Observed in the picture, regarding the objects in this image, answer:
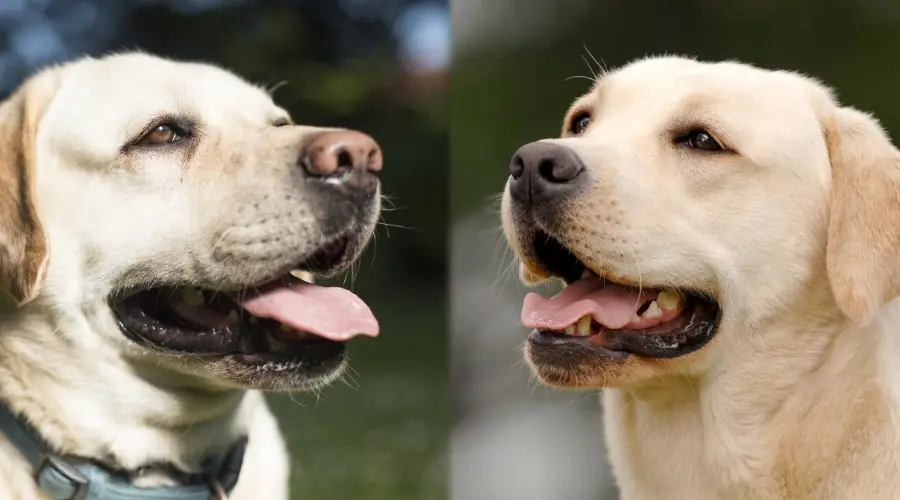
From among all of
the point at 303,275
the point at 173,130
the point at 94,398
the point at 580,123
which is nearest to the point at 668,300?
the point at 580,123

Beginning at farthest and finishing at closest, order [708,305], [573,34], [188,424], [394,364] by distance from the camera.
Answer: [394,364] → [573,34] → [188,424] → [708,305]

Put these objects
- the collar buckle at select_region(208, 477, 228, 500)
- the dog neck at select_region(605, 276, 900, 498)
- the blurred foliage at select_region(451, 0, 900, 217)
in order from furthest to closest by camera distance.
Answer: the blurred foliage at select_region(451, 0, 900, 217) → the collar buckle at select_region(208, 477, 228, 500) → the dog neck at select_region(605, 276, 900, 498)

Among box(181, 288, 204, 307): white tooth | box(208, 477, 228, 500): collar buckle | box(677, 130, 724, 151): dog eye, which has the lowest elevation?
box(208, 477, 228, 500): collar buckle

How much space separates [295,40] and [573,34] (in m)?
2.86

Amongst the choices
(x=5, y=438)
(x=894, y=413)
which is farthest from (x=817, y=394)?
(x=5, y=438)

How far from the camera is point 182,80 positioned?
2.49 metres

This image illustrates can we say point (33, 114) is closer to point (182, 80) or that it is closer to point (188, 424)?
point (182, 80)

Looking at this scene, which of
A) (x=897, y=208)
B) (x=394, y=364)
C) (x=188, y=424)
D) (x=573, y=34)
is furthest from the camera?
(x=394, y=364)

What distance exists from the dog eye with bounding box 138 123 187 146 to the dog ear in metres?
0.26

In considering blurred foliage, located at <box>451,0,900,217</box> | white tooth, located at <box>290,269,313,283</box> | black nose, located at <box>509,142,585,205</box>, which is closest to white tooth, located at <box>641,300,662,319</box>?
black nose, located at <box>509,142,585,205</box>

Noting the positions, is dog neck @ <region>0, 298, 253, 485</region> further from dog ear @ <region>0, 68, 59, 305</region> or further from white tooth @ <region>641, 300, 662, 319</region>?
white tooth @ <region>641, 300, 662, 319</region>

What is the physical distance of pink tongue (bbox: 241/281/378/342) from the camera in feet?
7.69

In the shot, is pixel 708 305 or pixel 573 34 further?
pixel 573 34

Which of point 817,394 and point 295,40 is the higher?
point 817,394
